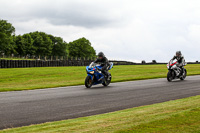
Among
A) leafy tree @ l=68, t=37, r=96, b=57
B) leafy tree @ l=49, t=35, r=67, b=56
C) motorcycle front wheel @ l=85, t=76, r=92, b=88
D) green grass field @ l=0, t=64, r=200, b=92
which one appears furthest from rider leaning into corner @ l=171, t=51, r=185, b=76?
leafy tree @ l=68, t=37, r=96, b=57

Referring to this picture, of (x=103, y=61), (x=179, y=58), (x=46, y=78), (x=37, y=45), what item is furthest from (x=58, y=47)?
(x=103, y=61)

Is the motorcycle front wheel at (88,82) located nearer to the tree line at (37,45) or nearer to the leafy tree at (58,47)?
the tree line at (37,45)

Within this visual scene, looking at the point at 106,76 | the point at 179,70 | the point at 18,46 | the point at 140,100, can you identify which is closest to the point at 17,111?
the point at 140,100

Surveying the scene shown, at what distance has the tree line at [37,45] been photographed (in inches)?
3396

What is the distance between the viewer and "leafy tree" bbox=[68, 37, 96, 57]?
12812 cm

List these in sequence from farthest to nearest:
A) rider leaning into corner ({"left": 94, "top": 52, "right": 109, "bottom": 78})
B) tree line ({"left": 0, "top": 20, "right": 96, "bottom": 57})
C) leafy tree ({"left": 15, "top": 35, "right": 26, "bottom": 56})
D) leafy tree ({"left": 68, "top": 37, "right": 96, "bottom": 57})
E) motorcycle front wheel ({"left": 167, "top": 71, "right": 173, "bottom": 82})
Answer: leafy tree ({"left": 68, "top": 37, "right": 96, "bottom": 57})
leafy tree ({"left": 15, "top": 35, "right": 26, "bottom": 56})
tree line ({"left": 0, "top": 20, "right": 96, "bottom": 57})
motorcycle front wheel ({"left": 167, "top": 71, "right": 173, "bottom": 82})
rider leaning into corner ({"left": 94, "top": 52, "right": 109, "bottom": 78})

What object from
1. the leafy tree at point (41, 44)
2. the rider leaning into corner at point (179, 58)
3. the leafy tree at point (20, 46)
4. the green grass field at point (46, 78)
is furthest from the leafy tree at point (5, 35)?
the rider leaning into corner at point (179, 58)

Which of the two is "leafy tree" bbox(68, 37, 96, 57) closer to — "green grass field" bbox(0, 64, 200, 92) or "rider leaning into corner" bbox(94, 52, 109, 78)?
"green grass field" bbox(0, 64, 200, 92)

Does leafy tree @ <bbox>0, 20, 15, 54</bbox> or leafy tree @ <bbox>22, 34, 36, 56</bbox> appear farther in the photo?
leafy tree @ <bbox>22, 34, 36, 56</bbox>

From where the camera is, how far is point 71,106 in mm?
9367

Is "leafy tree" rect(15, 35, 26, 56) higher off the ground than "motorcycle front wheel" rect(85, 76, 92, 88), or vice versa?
"leafy tree" rect(15, 35, 26, 56)

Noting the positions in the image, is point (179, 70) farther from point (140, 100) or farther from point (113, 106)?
point (113, 106)

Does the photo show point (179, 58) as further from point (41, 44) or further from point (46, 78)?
point (41, 44)

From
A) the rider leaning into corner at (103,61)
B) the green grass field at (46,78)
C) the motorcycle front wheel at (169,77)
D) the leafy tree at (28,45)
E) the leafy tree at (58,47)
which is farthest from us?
the leafy tree at (58,47)
